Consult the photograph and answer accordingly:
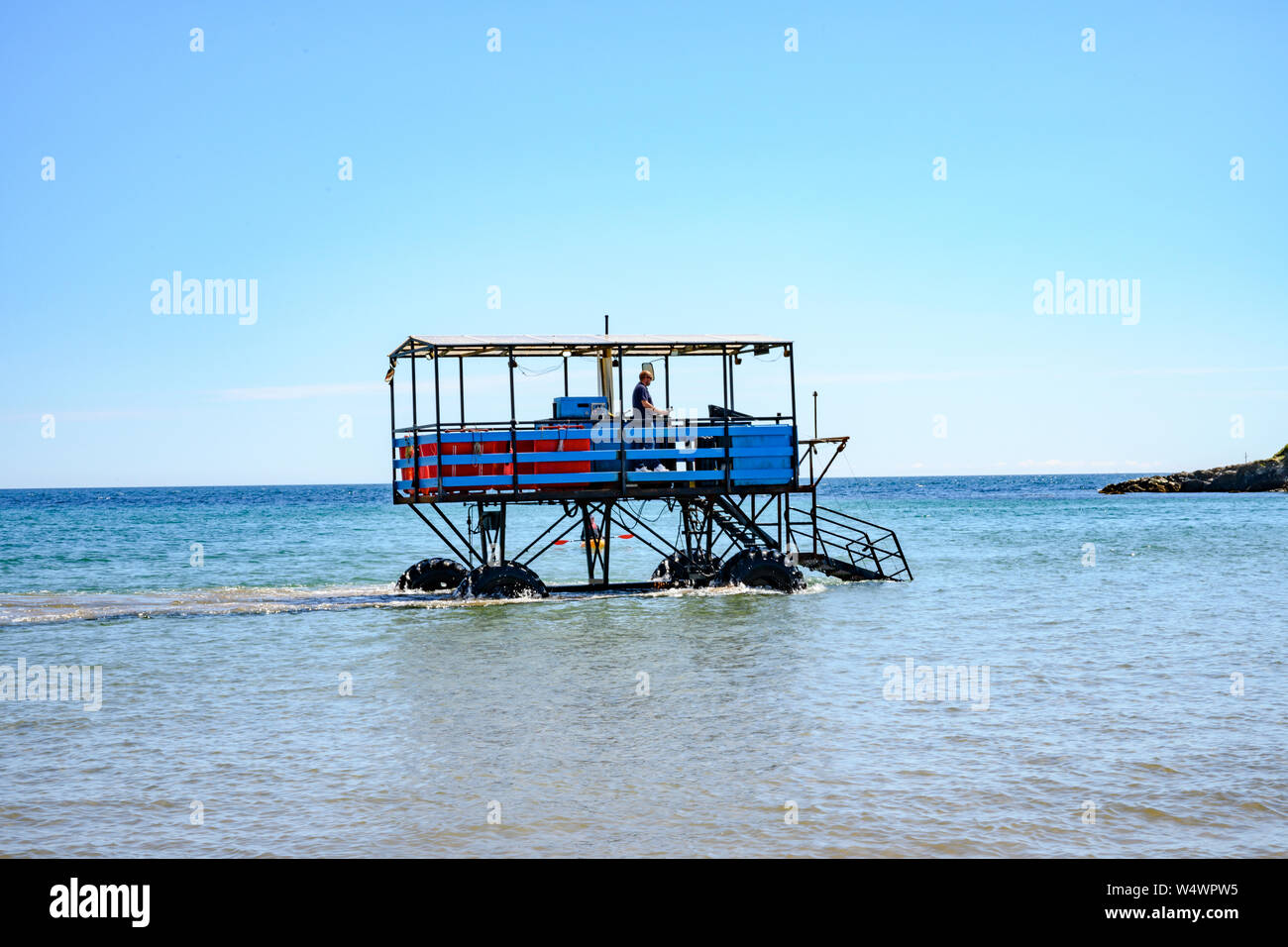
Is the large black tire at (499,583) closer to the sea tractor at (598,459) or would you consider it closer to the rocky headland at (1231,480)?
the sea tractor at (598,459)

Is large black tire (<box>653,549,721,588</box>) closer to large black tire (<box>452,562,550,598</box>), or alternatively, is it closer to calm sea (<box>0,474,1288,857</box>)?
calm sea (<box>0,474,1288,857</box>)

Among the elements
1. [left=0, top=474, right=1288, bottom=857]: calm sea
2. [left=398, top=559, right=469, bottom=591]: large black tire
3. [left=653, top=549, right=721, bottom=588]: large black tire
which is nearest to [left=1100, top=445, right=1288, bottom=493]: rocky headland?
[left=0, top=474, right=1288, bottom=857]: calm sea

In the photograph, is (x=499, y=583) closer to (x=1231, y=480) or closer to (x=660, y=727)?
(x=660, y=727)

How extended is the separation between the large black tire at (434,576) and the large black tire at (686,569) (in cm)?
483

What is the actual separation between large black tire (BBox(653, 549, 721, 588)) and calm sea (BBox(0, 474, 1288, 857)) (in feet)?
6.32

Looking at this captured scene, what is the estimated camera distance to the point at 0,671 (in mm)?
16188

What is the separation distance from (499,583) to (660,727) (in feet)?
38.2

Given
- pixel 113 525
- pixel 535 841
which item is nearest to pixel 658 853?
pixel 535 841

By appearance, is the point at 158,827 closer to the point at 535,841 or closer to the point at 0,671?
the point at 535,841

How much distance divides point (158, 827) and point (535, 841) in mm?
3002

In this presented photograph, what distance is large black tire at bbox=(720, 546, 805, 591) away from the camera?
24.3m

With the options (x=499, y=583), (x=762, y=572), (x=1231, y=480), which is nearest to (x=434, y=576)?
(x=499, y=583)

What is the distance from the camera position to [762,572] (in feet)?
79.7

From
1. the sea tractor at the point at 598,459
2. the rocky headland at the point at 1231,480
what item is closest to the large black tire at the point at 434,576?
the sea tractor at the point at 598,459
